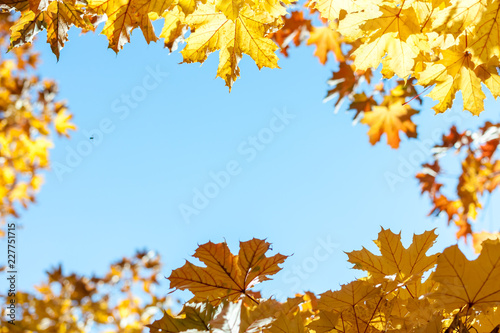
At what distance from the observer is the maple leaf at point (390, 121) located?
142 inches

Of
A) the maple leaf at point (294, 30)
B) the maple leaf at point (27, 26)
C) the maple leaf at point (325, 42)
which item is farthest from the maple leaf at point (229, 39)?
the maple leaf at point (325, 42)

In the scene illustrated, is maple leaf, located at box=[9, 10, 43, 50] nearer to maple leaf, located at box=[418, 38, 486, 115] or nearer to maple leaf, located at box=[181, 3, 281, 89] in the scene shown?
maple leaf, located at box=[181, 3, 281, 89]

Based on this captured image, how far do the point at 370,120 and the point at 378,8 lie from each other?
7.84ft

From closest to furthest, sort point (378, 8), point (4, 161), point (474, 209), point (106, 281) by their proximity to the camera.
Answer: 1. point (378, 8)
2. point (474, 209)
3. point (4, 161)
4. point (106, 281)

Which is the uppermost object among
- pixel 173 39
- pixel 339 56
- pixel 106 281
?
pixel 106 281

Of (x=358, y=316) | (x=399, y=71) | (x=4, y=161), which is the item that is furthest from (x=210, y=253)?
(x=4, y=161)

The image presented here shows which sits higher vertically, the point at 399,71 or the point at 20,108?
the point at 20,108

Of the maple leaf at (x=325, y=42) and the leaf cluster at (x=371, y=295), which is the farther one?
the maple leaf at (x=325, y=42)

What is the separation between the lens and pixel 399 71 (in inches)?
63.0

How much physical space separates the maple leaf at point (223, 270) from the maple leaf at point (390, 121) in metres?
2.90

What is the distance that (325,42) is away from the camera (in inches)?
171

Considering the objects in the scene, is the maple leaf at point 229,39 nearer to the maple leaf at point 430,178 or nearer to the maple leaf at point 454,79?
the maple leaf at point 454,79

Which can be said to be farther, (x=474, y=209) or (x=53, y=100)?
(x=53, y=100)

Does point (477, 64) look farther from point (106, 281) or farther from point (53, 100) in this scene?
point (106, 281)
